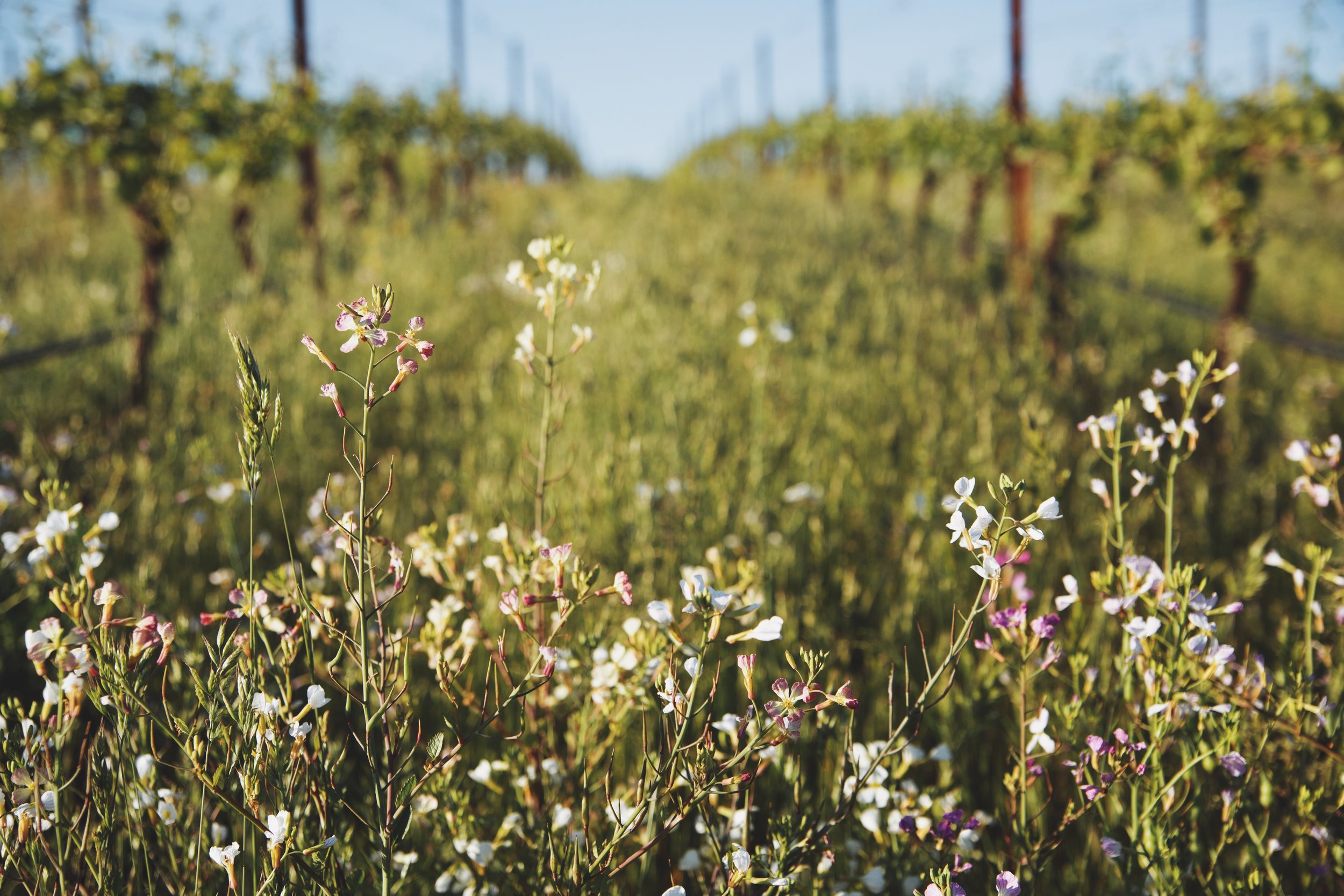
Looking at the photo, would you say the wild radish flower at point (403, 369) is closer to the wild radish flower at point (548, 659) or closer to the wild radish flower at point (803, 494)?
the wild radish flower at point (548, 659)

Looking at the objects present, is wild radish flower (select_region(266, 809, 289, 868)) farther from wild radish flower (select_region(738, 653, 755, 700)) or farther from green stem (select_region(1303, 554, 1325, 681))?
green stem (select_region(1303, 554, 1325, 681))

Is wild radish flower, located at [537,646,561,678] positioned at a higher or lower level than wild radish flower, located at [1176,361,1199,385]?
lower

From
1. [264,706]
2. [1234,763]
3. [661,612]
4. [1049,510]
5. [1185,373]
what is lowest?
[1234,763]

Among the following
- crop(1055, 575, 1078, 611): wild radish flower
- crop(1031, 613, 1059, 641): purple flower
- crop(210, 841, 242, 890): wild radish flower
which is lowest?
crop(210, 841, 242, 890): wild radish flower

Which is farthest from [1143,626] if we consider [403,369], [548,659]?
[403,369]

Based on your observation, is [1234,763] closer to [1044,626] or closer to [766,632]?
[1044,626]

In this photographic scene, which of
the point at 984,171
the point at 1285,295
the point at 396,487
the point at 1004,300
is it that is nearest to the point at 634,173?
the point at 984,171

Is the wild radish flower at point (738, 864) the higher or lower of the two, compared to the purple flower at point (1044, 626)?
lower

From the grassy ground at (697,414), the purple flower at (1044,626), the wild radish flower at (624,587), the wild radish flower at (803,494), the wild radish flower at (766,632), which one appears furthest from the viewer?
the wild radish flower at (803,494)

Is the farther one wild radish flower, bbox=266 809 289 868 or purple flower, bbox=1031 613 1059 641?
purple flower, bbox=1031 613 1059 641

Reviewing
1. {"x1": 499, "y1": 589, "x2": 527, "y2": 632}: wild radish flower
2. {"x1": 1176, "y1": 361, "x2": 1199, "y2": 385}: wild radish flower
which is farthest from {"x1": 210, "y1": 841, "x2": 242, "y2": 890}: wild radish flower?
{"x1": 1176, "y1": 361, "x2": 1199, "y2": 385}: wild radish flower

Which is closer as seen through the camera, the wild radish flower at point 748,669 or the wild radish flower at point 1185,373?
the wild radish flower at point 748,669

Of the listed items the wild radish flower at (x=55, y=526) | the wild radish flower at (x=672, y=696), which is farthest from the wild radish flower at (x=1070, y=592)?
the wild radish flower at (x=55, y=526)

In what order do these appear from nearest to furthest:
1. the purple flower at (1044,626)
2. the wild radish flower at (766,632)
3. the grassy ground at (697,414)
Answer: the wild radish flower at (766,632) → the purple flower at (1044,626) → the grassy ground at (697,414)
